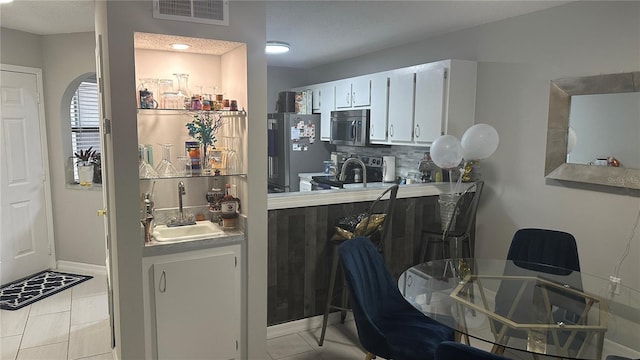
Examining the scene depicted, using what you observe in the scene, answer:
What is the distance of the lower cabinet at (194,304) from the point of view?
2.49m

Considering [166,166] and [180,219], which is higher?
[166,166]

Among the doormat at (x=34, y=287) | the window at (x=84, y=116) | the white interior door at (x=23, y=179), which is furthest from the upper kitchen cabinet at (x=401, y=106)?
the white interior door at (x=23, y=179)

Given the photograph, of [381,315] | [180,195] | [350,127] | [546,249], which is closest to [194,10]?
[180,195]

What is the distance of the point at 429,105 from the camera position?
13.0 feet

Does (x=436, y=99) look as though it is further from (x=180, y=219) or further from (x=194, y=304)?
(x=194, y=304)

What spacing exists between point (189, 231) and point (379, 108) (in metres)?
2.60

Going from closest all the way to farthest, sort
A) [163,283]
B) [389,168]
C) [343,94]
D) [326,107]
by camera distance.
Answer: [163,283] < [389,168] < [343,94] < [326,107]

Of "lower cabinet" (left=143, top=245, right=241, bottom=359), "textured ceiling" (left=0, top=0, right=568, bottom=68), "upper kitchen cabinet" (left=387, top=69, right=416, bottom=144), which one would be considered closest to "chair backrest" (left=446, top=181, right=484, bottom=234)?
"upper kitchen cabinet" (left=387, top=69, right=416, bottom=144)

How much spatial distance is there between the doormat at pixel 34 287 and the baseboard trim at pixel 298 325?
7.31 ft

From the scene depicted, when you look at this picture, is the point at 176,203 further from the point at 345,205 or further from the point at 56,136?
the point at 56,136

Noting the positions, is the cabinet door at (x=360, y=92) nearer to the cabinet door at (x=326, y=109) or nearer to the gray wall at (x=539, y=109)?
the cabinet door at (x=326, y=109)

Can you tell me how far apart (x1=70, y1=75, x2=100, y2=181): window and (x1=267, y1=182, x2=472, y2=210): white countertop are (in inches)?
115

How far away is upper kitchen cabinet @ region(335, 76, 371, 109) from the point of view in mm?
4832

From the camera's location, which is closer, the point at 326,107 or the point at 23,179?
the point at 23,179
